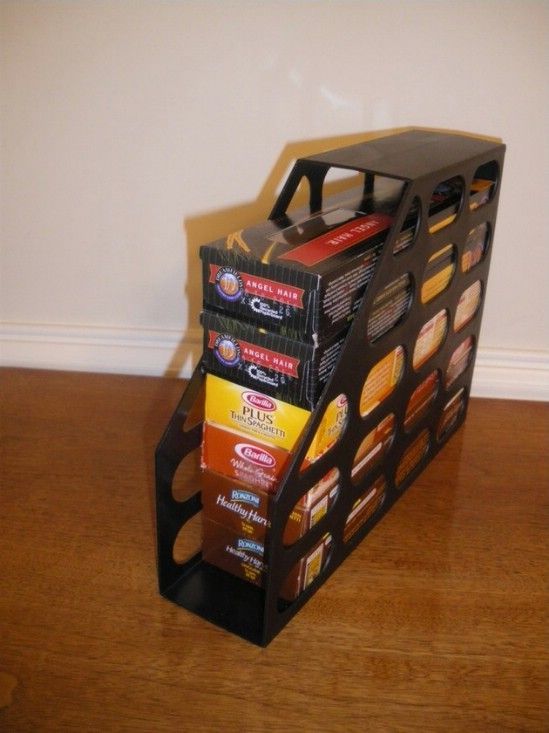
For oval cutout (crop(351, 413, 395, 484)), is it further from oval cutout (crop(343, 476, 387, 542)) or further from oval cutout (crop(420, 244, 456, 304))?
oval cutout (crop(420, 244, 456, 304))

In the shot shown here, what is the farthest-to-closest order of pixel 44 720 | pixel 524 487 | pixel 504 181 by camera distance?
pixel 504 181 < pixel 524 487 < pixel 44 720

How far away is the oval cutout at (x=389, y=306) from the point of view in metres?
0.77

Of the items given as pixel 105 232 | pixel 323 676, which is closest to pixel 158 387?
pixel 105 232

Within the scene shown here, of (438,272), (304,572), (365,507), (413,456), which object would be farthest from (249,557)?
(438,272)

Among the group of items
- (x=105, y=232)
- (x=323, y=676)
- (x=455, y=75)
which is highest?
(x=455, y=75)

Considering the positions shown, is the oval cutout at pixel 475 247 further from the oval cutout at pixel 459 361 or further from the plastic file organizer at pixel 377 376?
the oval cutout at pixel 459 361

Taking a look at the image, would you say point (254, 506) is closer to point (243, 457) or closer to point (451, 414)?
point (243, 457)

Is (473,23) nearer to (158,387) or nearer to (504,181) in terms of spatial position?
(504,181)

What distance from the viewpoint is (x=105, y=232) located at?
1234 mm

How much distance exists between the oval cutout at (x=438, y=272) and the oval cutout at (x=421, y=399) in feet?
0.40

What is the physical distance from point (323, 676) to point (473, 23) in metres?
0.89

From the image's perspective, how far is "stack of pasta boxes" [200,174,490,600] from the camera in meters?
0.70

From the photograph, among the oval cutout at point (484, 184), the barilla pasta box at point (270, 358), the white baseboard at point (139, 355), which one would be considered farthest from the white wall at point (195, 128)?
the barilla pasta box at point (270, 358)

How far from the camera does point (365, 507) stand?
2.99 feet
